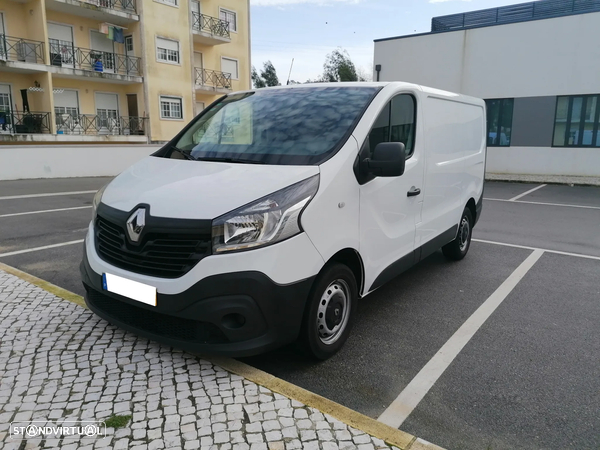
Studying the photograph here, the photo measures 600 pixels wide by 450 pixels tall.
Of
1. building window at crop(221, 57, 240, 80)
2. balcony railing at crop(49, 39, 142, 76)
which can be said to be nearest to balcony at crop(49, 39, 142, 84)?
balcony railing at crop(49, 39, 142, 76)

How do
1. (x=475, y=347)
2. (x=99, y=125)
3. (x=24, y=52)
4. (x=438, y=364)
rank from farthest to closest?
(x=99, y=125) < (x=24, y=52) < (x=475, y=347) < (x=438, y=364)

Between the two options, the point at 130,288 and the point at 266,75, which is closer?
the point at 130,288

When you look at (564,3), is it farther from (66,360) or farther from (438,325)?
(66,360)

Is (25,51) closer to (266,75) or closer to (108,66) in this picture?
(108,66)

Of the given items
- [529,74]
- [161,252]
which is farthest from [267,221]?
[529,74]

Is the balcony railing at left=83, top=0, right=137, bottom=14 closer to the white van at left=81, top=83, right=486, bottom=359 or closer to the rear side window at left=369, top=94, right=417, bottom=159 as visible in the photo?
the white van at left=81, top=83, right=486, bottom=359

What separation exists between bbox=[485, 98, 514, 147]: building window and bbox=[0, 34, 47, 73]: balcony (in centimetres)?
2015

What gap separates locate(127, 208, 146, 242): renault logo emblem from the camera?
2.88m

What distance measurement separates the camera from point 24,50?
21328 millimetres

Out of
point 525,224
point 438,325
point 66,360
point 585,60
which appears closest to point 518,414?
point 438,325

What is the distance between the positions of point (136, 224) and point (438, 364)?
2341 mm

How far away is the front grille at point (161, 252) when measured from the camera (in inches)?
108

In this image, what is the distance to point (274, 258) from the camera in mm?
2746

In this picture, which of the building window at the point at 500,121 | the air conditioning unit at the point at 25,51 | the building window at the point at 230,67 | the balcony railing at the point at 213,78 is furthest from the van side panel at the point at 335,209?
the building window at the point at 230,67
